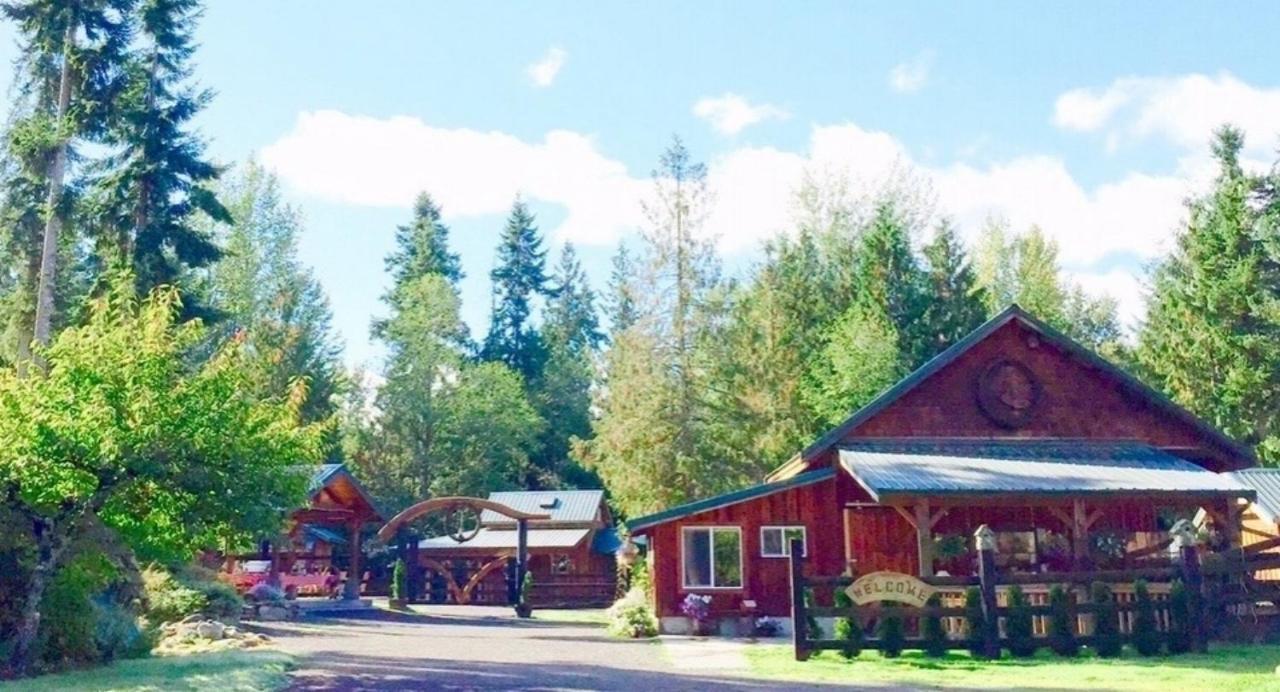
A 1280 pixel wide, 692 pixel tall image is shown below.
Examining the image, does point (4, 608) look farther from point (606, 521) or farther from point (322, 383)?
point (322, 383)

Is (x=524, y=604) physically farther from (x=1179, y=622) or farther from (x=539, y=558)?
(x=1179, y=622)

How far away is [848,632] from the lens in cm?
1669

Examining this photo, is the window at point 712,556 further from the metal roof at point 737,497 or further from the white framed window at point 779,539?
the metal roof at point 737,497

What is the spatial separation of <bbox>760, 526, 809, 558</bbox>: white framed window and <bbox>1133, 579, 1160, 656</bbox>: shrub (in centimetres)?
752

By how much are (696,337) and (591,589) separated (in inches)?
376

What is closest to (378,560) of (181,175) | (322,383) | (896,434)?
(322,383)

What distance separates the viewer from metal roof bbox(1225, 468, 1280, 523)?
80.4 ft

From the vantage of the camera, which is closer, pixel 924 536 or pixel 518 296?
pixel 924 536

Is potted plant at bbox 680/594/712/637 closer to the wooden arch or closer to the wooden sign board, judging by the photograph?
the wooden sign board

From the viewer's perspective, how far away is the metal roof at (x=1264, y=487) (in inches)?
965

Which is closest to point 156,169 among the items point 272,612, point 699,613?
point 272,612

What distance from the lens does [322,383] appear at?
4809 centimetres

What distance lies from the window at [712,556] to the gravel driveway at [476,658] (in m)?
2.41

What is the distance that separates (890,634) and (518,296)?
176 ft
